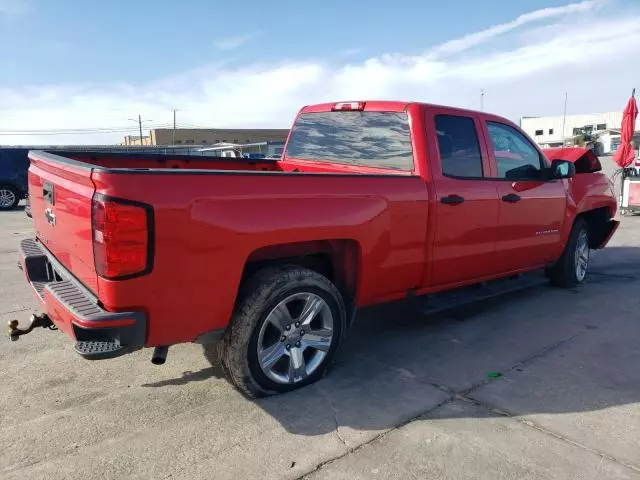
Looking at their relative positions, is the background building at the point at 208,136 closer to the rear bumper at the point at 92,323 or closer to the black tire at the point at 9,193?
the black tire at the point at 9,193

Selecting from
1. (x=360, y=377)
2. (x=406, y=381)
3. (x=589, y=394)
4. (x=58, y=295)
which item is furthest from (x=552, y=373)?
(x=58, y=295)

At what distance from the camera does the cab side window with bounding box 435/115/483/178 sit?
4.28 meters

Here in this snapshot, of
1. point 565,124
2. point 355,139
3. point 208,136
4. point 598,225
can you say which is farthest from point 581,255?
point 565,124

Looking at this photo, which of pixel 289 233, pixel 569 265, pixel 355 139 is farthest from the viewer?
pixel 569 265

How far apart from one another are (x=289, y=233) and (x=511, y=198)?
251 centimetres

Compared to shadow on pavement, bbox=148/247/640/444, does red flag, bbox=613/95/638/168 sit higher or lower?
higher

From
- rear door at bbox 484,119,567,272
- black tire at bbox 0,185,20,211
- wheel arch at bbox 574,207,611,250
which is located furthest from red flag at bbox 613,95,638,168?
black tire at bbox 0,185,20,211

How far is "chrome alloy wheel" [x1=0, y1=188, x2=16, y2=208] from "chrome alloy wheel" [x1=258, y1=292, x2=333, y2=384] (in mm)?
16980

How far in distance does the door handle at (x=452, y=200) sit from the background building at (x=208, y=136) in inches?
2458

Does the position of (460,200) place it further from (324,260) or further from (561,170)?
(561,170)

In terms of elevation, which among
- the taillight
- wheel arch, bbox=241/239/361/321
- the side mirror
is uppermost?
the side mirror

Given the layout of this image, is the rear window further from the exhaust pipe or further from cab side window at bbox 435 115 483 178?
the exhaust pipe

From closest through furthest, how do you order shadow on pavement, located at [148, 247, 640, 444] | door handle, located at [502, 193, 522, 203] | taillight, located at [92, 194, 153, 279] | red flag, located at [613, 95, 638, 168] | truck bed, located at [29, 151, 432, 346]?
taillight, located at [92, 194, 153, 279]
truck bed, located at [29, 151, 432, 346]
shadow on pavement, located at [148, 247, 640, 444]
door handle, located at [502, 193, 522, 203]
red flag, located at [613, 95, 638, 168]

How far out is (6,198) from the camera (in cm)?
1725
